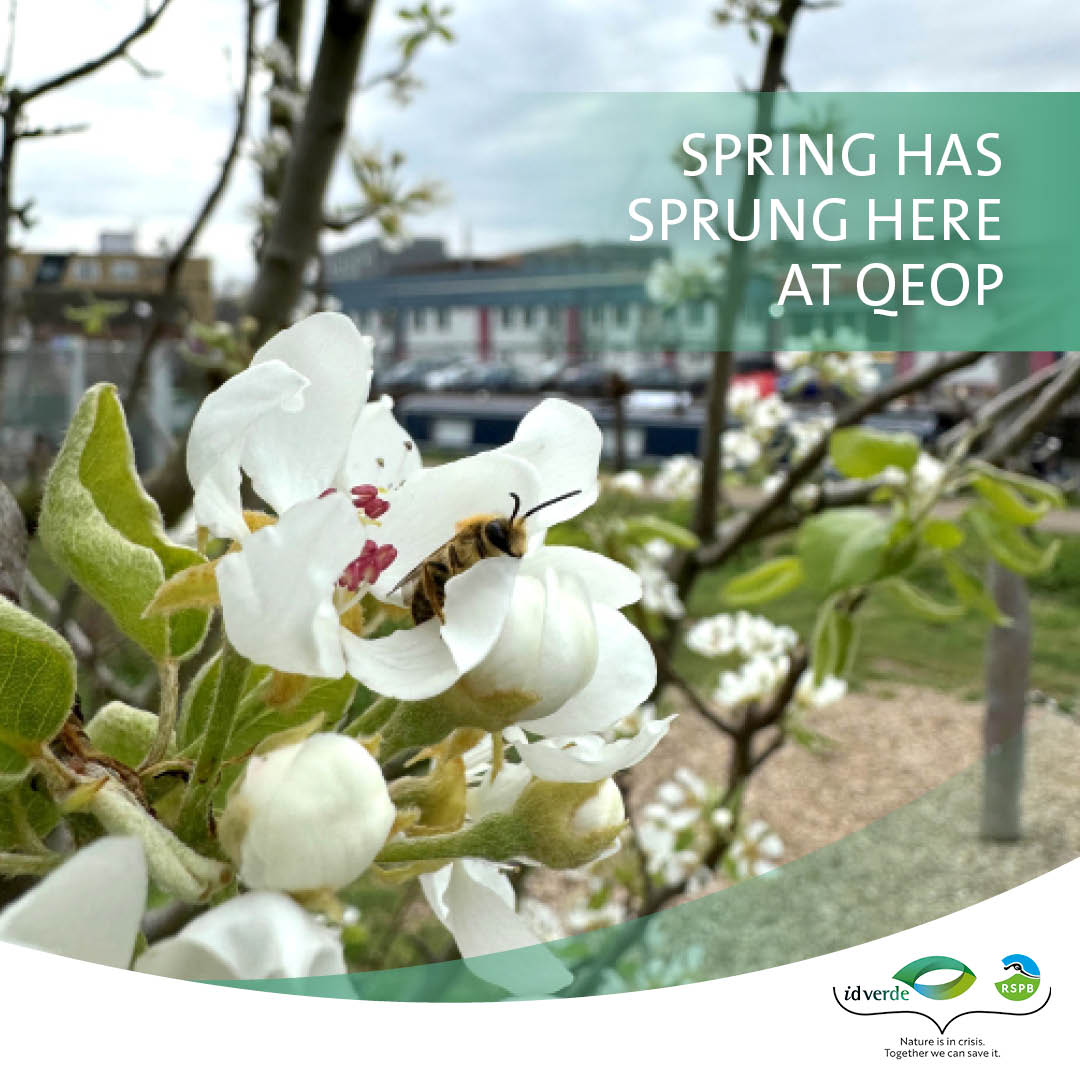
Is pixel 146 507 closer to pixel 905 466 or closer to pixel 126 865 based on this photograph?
pixel 126 865

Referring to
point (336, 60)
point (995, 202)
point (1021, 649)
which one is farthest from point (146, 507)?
point (1021, 649)

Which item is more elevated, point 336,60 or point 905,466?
point 336,60

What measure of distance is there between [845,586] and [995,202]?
0.48 m

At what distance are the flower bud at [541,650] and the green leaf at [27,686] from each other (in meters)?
0.08

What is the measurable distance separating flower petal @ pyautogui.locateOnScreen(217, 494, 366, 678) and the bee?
0.03 m

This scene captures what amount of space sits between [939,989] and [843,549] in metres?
0.45

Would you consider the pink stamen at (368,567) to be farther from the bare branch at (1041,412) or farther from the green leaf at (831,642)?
the bare branch at (1041,412)

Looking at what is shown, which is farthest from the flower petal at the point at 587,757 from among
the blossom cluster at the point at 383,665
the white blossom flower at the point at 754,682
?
the white blossom flower at the point at 754,682

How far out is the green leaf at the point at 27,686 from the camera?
234 mm

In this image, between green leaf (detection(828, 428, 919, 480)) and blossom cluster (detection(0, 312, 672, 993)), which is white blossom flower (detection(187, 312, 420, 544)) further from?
green leaf (detection(828, 428, 919, 480))

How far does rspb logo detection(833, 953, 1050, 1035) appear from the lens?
0.43 m

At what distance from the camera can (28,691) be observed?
0.24m

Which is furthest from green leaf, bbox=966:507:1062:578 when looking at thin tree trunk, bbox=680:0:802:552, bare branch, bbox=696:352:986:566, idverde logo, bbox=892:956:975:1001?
idverde logo, bbox=892:956:975:1001

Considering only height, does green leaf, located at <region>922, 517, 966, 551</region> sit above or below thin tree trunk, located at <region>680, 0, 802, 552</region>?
below
